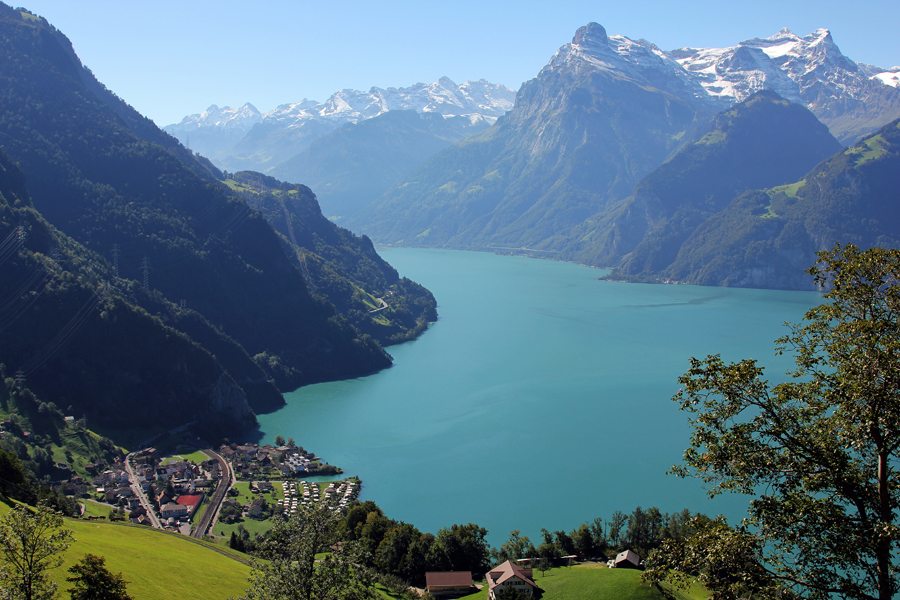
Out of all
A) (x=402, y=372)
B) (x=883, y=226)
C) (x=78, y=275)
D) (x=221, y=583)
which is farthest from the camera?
(x=883, y=226)

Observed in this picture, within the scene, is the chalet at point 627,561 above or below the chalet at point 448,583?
above

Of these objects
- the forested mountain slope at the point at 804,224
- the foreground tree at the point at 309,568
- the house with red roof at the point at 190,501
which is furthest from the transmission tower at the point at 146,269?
the forested mountain slope at the point at 804,224

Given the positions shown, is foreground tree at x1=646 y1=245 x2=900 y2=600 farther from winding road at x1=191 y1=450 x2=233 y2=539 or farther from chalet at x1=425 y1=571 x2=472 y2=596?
→ winding road at x1=191 y1=450 x2=233 y2=539

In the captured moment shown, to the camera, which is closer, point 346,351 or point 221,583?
point 221,583

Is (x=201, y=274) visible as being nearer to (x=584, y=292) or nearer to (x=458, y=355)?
(x=458, y=355)

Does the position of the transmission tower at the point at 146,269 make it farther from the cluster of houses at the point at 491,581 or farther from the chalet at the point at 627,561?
→ the chalet at the point at 627,561

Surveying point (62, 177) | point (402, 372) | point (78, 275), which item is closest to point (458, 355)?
point (402, 372)

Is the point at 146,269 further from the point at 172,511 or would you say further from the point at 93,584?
the point at 93,584
